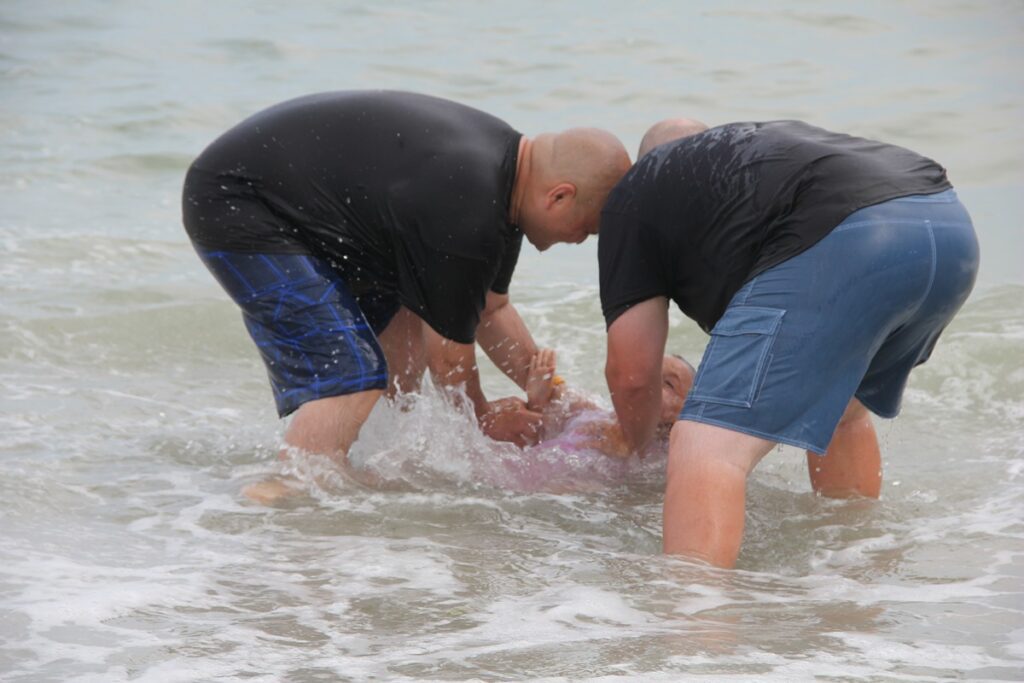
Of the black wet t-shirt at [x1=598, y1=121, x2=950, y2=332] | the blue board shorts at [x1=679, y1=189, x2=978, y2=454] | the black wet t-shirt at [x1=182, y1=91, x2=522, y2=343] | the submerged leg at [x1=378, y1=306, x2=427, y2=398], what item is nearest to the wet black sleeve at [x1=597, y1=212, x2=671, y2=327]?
the black wet t-shirt at [x1=598, y1=121, x2=950, y2=332]

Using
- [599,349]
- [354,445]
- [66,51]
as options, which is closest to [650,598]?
[354,445]

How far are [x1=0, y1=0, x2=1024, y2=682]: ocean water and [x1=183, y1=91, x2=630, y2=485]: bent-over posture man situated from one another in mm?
388

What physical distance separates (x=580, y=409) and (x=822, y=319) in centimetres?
182

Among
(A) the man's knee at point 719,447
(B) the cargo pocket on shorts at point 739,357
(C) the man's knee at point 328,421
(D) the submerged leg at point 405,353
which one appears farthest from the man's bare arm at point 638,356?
(D) the submerged leg at point 405,353

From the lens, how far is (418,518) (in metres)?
4.53

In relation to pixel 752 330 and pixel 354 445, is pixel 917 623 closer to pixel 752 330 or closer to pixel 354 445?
pixel 752 330

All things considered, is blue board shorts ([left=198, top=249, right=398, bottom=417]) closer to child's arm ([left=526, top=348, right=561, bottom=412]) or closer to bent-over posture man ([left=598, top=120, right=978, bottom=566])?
child's arm ([left=526, top=348, right=561, bottom=412])

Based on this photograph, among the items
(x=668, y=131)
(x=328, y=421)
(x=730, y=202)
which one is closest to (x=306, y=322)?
(x=328, y=421)

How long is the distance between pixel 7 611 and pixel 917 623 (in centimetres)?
233

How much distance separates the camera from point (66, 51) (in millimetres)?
16219

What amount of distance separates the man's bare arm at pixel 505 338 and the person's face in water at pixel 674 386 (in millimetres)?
627

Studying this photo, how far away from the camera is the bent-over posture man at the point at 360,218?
14.2 feet

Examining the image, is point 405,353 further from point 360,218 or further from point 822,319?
point 822,319

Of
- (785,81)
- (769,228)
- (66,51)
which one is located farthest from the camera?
(66,51)
